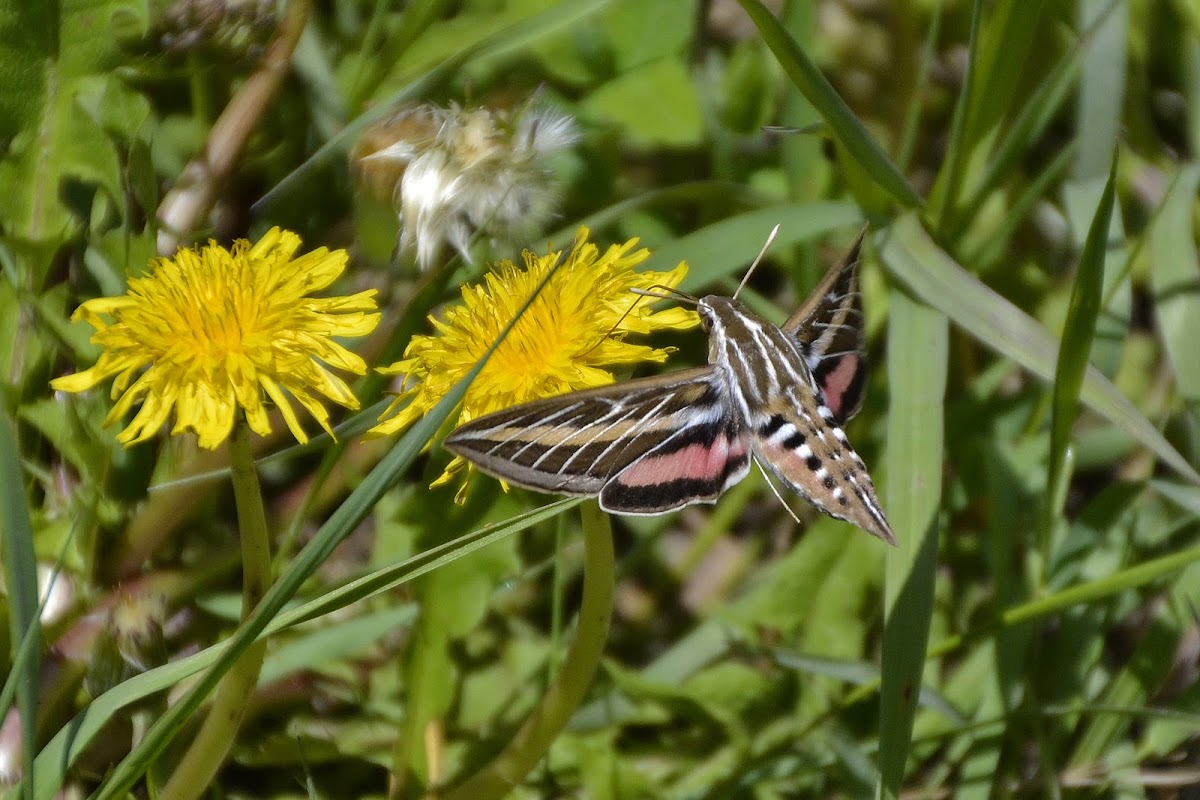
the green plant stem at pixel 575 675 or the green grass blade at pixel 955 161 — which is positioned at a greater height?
the green grass blade at pixel 955 161

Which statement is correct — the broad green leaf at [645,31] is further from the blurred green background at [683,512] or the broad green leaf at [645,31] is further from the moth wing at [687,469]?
the moth wing at [687,469]

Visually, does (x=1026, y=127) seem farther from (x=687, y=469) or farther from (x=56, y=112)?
(x=56, y=112)

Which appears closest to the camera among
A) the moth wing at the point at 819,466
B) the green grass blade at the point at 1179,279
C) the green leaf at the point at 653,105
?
the moth wing at the point at 819,466

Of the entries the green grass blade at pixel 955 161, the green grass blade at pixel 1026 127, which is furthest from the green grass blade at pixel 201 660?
the green grass blade at pixel 1026 127

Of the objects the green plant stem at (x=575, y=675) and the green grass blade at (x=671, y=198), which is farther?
the green grass blade at (x=671, y=198)

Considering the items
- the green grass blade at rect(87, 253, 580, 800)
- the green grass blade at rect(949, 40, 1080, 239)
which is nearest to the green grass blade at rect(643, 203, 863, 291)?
the green grass blade at rect(949, 40, 1080, 239)

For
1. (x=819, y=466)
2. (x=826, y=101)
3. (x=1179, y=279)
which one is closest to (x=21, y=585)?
(x=819, y=466)

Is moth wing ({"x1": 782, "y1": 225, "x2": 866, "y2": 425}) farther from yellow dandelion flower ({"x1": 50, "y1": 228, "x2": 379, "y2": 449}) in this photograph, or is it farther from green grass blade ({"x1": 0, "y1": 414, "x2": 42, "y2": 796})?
green grass blade ({"x1": 0, "y1": 414, "x2": 42, "y2": 796})
